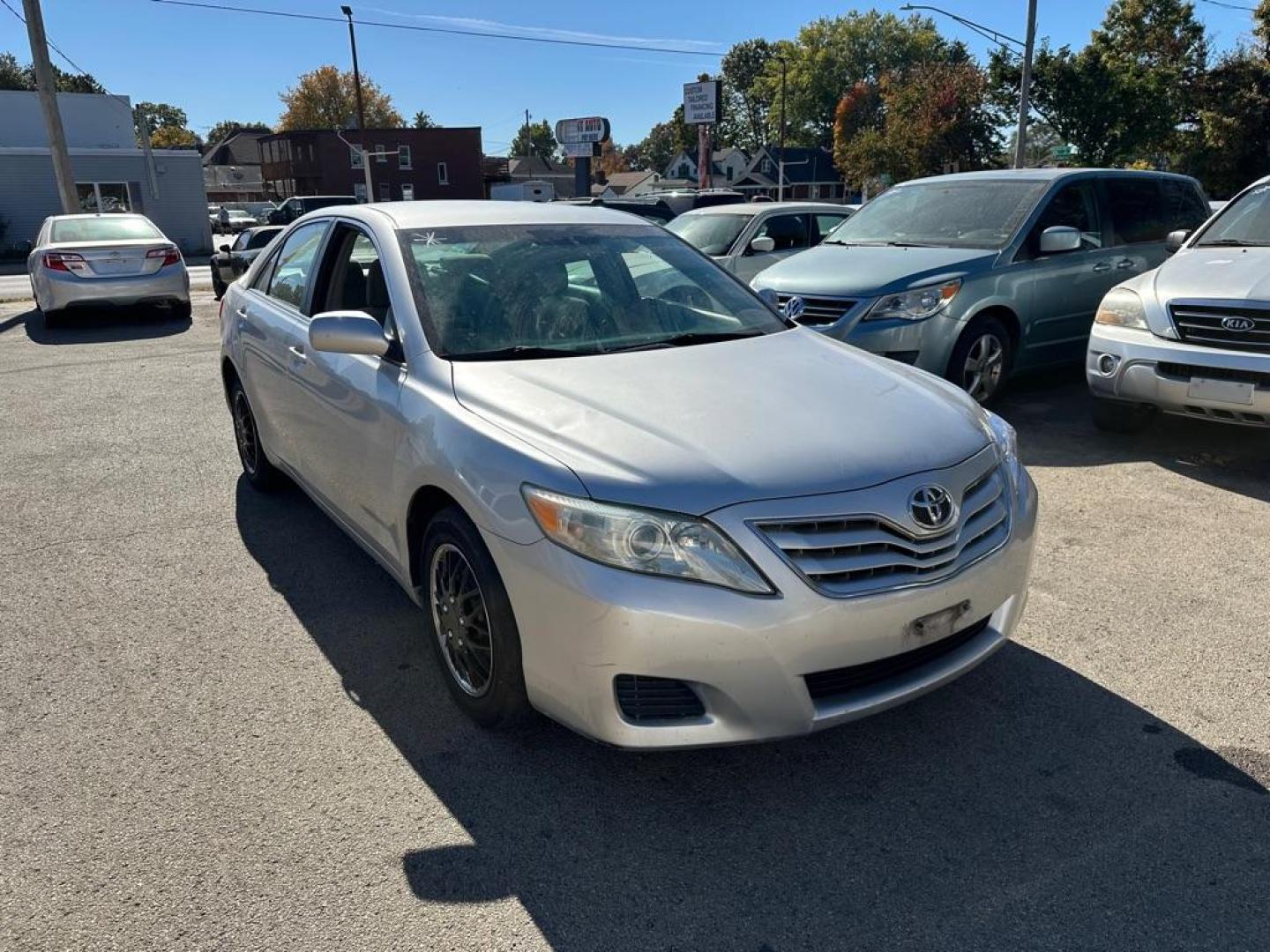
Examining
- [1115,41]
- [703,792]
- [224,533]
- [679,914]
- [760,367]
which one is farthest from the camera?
[1115,41]

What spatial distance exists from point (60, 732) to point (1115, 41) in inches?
1593

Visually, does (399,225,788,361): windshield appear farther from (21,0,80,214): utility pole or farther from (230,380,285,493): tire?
(21,0,80,214): utility pole

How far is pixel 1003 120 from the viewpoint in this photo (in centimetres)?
3994

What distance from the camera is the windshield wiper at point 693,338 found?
3.48 metres

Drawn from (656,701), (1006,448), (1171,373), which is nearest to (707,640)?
(656,701)

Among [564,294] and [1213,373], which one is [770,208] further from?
[564,294]

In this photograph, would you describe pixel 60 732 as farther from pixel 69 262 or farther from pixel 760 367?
pixel 69 262

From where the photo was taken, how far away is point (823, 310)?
21.9 feet

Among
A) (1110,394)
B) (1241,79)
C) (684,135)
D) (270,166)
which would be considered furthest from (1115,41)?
(684,135)

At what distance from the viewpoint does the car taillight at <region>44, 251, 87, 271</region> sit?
11.6 m

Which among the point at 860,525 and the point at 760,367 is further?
the point at 760,367

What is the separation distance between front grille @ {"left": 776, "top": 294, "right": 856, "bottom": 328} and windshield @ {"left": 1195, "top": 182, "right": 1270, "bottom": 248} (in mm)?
2447

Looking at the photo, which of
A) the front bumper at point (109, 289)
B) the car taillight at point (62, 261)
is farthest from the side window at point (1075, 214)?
the car taillight at point (62, 261)

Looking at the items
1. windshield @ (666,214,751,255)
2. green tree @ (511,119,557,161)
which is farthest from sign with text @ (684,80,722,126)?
green tree @ (511,119,557,161)
